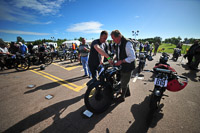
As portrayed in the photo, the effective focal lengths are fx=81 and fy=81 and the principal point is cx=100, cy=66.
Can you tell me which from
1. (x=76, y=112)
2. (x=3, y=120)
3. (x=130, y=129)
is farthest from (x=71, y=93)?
(x=130, y=129)

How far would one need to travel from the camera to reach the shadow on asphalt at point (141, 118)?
1.94m

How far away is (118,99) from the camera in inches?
113

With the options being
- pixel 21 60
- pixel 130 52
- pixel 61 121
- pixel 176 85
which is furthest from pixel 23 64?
pixel 176 85

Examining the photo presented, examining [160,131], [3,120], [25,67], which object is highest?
[25,67]

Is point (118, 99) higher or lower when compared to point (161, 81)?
lower

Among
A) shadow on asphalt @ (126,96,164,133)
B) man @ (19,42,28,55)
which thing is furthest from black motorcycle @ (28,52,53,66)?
shadow on asphalt @ (126,96,164,133)

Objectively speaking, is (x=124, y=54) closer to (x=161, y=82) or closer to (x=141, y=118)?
(x=161, y=82)

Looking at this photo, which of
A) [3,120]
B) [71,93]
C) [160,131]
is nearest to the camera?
[160,131]

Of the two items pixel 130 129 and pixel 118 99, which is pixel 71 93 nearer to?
pixel 118 99

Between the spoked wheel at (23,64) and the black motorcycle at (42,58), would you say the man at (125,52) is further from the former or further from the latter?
the black motorcycle at (42,58)

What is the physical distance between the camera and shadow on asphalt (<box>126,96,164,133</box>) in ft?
6.37

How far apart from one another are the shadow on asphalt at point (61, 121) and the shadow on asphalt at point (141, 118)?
→ 689mm

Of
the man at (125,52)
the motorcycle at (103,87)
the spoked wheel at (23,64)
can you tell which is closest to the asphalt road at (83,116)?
the motorcycle at (103,87)

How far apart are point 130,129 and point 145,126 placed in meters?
0.40
